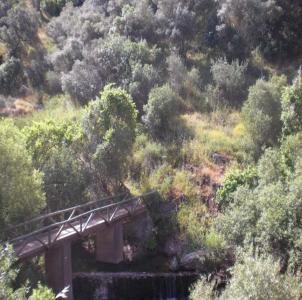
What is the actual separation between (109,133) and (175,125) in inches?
289

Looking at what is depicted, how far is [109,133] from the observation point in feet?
84.9

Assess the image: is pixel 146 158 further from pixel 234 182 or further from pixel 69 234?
pixel 69 234

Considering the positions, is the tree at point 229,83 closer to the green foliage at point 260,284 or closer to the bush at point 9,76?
the bush at point 9,76

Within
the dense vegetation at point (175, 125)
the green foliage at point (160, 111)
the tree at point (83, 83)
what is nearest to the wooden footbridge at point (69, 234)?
the dense vegetation at point (175, 125)

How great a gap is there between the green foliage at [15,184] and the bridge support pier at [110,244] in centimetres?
488

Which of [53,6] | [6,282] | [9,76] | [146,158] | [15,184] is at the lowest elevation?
[146,158]

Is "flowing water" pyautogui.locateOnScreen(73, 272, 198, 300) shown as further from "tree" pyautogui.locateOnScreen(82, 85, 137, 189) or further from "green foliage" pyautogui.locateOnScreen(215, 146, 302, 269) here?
"tree" pyautogui.locateOnScreen(82, 85, 137, 189)

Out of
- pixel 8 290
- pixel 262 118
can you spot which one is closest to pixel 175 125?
pixel 262 118

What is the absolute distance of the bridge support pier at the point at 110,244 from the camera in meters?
24.2

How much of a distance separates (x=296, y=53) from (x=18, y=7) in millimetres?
26141

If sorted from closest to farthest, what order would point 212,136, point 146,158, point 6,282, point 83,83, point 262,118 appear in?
point 6,282 → point 262,118 → point 146,158 → point 212,136 → point 83,83

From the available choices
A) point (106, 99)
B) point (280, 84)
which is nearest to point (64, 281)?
point (106, 99)

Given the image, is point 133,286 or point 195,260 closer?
point 133,286

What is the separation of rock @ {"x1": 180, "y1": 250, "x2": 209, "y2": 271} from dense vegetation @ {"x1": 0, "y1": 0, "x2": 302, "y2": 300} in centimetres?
25
